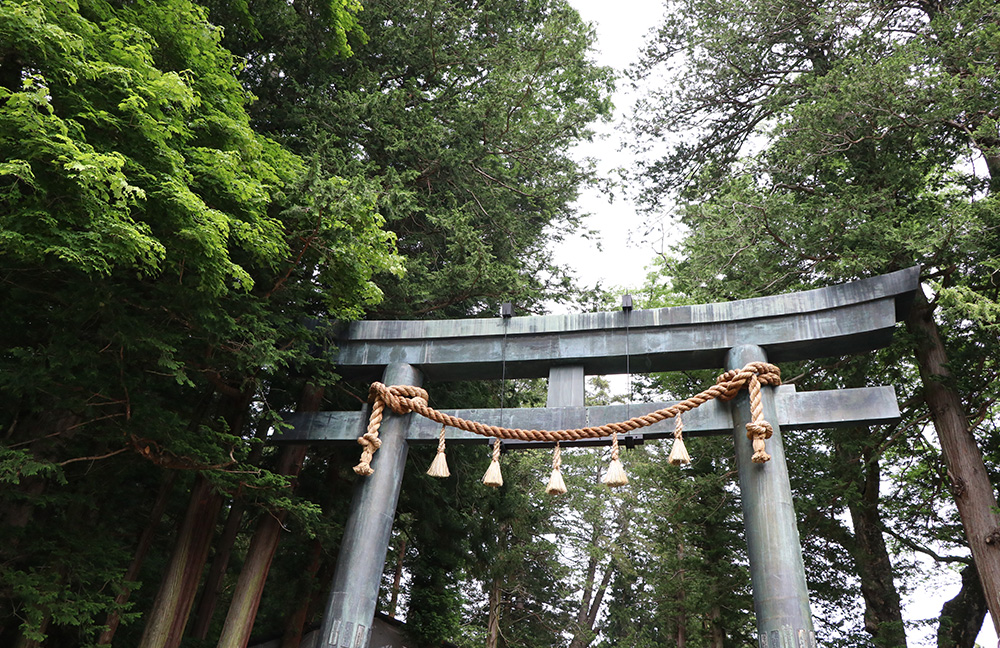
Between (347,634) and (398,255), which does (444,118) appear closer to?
(398,255)

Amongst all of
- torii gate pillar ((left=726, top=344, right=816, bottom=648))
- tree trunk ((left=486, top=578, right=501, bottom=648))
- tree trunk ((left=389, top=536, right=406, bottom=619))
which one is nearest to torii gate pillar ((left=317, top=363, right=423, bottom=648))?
torii gate pillar ((left=726, top=344, right=816, bottom=648))

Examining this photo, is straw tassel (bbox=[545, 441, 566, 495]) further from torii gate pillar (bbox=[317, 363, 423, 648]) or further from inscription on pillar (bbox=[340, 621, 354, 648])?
inscription on pillar (bbox=[340, 621, 354, 648])

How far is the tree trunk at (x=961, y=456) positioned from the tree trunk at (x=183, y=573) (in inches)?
286

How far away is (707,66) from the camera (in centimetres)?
1020

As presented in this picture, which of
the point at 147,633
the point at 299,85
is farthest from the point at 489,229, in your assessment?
the point at 147,633

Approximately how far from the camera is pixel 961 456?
6.59 metres

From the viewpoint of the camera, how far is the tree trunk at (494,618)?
12.5m

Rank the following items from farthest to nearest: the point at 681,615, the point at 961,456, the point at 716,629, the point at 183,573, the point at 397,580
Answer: the point at 397,580
the point at 681,615
the point at 716,629
the point at 961,456
the point at 183,573

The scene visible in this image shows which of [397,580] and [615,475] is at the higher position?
[397,580]

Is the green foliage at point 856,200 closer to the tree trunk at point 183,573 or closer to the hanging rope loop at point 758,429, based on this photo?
the hanging rope loop at point 758,429

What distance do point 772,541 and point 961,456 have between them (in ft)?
11.4

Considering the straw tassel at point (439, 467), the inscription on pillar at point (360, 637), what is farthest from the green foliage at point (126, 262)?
the straw tassel at point (439, 467)

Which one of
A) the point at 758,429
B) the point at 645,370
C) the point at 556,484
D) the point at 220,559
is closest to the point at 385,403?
the point at 556,484

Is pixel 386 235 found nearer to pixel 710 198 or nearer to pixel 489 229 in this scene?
pixel 489 229
